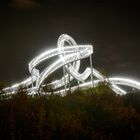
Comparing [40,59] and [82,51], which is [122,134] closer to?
[82,51]

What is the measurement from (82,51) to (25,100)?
36.0 meters

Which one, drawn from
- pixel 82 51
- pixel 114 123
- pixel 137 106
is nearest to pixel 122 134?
pixel 114 123

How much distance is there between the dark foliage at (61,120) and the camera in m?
11.4

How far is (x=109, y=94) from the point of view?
19.4 metres

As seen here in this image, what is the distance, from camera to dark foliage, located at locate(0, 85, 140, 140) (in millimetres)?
11375

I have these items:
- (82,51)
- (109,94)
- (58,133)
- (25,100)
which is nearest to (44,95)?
(25,100)

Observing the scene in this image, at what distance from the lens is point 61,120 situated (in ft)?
40.0

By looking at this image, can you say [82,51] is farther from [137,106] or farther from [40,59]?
[137,106]

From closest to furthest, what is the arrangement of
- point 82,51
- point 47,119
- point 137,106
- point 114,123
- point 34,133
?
point 34,133 → point 47,119 → point 114,123 → point 137,106 → point 82,51

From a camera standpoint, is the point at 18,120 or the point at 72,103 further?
the point at 72,103

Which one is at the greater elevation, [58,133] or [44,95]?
[44,95]

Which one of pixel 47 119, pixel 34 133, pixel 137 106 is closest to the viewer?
pixel 34 133

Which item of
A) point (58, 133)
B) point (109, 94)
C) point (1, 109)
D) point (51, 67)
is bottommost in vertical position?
point (58, 133)

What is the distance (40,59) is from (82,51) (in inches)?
224
